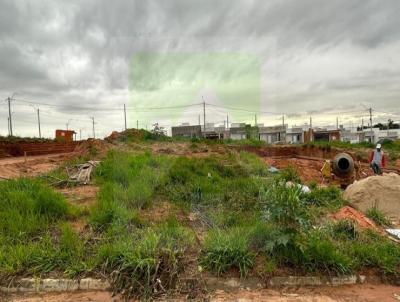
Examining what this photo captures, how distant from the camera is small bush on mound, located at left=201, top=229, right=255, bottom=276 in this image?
3.59 meters

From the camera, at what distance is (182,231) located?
4387mm

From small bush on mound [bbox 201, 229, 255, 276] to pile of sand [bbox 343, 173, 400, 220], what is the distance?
396 centimetres

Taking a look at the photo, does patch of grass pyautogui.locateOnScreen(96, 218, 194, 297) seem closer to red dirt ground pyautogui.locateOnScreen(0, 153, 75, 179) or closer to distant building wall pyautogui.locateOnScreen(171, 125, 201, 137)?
red dirt ground pyautogui.locateOnScreen(0, 153, 75, 179)

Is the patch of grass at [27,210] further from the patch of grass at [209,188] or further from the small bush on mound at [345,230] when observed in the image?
the small bush on mound at [345,230]

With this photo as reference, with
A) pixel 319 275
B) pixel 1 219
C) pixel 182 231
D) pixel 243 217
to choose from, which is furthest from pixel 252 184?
pixel 1 219

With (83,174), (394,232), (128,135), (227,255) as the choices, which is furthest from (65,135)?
(394,232)

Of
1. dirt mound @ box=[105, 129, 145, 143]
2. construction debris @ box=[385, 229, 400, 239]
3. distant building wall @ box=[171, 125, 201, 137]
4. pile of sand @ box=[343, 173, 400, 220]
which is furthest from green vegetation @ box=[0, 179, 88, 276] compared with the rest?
distant building wall @ box=[171, 125, 201, 137]

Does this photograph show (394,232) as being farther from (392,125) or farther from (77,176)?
(392,125)

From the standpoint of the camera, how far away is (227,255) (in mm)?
3680

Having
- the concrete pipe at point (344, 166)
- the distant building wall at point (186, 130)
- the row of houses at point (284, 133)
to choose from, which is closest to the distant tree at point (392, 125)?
the row of houses at point (284, 133)

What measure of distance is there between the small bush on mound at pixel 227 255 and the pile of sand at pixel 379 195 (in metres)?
3.96

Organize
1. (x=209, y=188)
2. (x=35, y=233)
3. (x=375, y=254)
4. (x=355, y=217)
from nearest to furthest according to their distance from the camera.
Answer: (x=375, y=254) → (x=35, y=233) → (x=355, y=217) → (x=209, y=188)

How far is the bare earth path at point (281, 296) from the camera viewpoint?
10.5 feet

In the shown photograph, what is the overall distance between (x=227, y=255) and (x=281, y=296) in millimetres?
741
